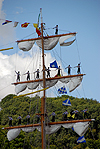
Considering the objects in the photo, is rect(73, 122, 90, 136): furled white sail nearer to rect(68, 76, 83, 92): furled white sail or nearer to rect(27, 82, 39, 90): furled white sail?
rect(68, 76, 83, 92): furled white sail

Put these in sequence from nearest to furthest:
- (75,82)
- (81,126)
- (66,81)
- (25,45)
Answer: (81,126) → (75,82) → (66,81) → (25,45)

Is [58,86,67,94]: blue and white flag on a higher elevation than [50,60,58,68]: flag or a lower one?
lower

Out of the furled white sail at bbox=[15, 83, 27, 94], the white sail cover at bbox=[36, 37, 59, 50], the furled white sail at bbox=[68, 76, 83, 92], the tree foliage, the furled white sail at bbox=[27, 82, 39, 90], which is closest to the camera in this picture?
the furled white sail at bbox=[68, 76, 83, 92]

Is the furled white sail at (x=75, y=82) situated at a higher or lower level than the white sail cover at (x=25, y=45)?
lower

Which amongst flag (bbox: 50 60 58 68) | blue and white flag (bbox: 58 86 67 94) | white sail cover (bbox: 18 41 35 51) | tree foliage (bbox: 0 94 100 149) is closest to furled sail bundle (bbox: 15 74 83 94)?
blue and white flag (bbox: 58 86 67 94)

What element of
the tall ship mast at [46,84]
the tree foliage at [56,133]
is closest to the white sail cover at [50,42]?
the tall ship mast at [46,84]

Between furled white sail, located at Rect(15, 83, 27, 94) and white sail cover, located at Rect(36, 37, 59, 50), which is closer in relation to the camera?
furled white sail, located at Rect(15, 83, 27, 94)

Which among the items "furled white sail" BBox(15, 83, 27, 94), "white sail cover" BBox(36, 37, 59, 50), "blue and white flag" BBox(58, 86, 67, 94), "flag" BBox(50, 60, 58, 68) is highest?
"white sail cover" BBox(36, 37, 59, 50)

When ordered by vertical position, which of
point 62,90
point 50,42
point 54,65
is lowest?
point 62,90

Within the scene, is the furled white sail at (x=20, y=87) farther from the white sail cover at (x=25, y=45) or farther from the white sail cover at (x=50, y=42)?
the white sail cover at (x=50, y=42)

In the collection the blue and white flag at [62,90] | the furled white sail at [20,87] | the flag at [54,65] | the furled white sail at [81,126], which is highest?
the flag at [54,65]

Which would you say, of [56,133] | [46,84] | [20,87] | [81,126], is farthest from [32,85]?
[56,133]

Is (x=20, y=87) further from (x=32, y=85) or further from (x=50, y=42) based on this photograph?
(x=50, y=42)

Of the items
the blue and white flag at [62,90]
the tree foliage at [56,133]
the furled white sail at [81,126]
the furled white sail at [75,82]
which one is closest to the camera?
the furled white sail at [81,126]
